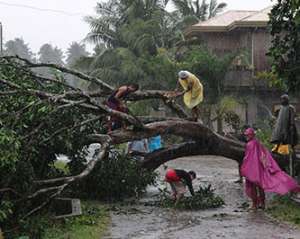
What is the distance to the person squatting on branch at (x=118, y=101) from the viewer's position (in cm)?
1137

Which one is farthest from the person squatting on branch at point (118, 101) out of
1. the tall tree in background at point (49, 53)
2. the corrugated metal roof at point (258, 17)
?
the tall tree in background at point (49, 53)

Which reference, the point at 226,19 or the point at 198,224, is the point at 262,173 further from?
the point at 226,19

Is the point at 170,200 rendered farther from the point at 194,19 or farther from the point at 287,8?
the point at 194,19

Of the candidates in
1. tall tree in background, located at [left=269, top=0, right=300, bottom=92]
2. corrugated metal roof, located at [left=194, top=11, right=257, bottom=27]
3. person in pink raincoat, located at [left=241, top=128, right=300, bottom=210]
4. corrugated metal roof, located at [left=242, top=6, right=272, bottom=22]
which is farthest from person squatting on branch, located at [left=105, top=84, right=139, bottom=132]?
corrugated metal roof, located at [left=194, top=11, right=257, bottom=27]

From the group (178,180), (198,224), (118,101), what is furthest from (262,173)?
(118,101)

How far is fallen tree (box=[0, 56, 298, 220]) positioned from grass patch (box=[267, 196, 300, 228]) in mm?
1902

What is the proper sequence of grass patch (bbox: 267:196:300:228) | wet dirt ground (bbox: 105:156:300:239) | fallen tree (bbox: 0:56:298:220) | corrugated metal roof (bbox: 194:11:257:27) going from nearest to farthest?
1. wet dirt ground (bbox: 105:156:300:239)
2. fallen tree (bbox: 0:56:298:220)
3. grass patch (bbox: 267:196:300:228)
4. corrugated metal roof (bbox: 194:11:257:27)

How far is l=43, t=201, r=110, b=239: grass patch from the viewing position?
27.2 ft

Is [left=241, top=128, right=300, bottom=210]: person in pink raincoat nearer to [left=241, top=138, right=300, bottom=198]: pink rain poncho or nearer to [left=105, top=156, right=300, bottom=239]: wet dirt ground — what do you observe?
[left=241, top=138, right=300, bottom=198]: pink rain poncho

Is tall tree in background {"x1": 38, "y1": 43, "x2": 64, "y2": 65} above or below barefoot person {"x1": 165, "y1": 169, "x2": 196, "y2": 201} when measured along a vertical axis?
above

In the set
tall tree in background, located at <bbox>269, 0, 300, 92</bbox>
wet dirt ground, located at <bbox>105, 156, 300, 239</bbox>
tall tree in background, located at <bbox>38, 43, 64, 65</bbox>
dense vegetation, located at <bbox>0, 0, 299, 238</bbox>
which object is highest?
tall tree in background, located at <bbox>38, 43, 64, 65</bbox>

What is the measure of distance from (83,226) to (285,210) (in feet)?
11.8

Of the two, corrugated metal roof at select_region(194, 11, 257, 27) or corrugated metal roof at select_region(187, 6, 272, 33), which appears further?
corrugated metal roof at select_region(194, 11, 257, 27)

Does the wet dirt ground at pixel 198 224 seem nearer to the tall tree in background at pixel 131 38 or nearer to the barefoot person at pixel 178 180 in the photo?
the barefoot person at pixel 178 180
